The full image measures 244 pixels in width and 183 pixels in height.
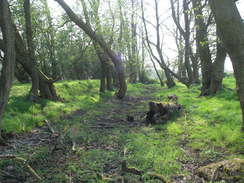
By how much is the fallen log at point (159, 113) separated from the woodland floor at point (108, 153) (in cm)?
42

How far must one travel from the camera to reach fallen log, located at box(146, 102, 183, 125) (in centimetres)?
1004

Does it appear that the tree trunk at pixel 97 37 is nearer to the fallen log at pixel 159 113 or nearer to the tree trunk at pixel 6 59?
the fallen log at pixel 159 113

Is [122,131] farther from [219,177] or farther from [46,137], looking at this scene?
[219,177]

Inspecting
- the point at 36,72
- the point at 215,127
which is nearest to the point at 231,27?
the point at 215,127

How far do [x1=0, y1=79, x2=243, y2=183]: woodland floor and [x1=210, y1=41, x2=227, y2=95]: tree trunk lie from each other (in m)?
5.57

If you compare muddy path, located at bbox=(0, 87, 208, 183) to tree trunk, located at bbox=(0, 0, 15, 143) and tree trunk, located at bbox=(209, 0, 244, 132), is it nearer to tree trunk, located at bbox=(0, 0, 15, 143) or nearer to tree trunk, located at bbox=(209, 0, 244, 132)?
tree trunk, located at bbox=(0, 0, 15, 143)

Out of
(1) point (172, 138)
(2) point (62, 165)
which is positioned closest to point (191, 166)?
(1) point (172, 138)

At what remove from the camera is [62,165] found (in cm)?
576

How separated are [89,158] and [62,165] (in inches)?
31.1

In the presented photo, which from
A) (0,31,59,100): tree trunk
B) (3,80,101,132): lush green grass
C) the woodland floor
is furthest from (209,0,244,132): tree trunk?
(0,31,59,100): tree trunk

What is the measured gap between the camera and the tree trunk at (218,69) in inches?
537

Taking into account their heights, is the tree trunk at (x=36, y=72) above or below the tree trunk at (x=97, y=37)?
below

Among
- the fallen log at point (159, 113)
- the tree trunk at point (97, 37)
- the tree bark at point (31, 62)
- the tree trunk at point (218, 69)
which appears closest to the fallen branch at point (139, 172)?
the fallen log at point (159, 113)

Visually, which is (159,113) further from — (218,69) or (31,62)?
(31,62)
